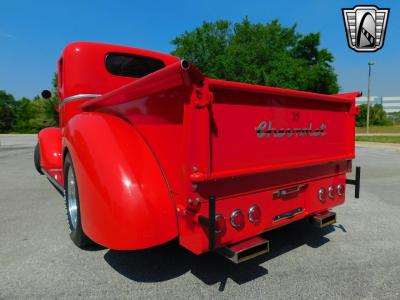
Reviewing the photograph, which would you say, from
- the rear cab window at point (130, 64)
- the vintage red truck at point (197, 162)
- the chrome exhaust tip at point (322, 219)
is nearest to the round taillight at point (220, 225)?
the vintage red truck at point (197, 162)

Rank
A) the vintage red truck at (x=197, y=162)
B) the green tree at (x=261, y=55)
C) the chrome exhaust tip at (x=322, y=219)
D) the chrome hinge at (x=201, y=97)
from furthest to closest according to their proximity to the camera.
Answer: the green tree at (x=261, y=55) < the chrome exhaust tip at (x=322, y=219) < the vintage red truck at (x=197, y=162) < the chrome hinge at (x=201, y=97)

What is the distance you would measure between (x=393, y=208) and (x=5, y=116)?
5933cm

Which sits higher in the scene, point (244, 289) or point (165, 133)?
point (165, 133)

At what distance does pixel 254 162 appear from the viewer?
2455 mm

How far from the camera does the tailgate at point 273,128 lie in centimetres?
223

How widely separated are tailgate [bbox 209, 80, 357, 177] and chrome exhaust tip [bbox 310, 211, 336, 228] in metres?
0.55

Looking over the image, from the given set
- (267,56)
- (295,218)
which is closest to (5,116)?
(267,56)

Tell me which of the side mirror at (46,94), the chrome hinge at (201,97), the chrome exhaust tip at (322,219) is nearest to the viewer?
the chrome hinge at (201,97)

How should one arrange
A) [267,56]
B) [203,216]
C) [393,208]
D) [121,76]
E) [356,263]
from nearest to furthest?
[203,216]
[356,263]
[121,76]
[393,208]
[267,56]

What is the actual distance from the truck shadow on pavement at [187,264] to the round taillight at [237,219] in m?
0.51

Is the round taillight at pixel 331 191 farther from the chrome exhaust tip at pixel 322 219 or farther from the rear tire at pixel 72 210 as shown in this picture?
the rear tire at pixel 72 210

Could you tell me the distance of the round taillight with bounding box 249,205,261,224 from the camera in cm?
249

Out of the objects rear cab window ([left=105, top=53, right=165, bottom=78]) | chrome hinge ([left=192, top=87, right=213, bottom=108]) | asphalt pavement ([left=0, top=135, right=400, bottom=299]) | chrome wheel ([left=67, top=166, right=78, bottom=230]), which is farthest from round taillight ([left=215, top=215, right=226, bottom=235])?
rear cab window ([left=105, top=53, right=165, bottom=78])

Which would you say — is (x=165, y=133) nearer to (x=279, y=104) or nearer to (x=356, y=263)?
(x=279, y=104)
